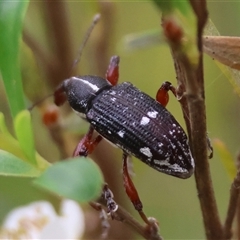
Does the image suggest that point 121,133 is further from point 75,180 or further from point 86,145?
point 75,180

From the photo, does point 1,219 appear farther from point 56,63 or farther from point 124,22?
point 124,22

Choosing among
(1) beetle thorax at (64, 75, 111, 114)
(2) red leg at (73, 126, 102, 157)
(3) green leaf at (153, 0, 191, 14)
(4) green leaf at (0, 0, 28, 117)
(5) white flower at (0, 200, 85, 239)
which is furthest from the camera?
(1) beetle thorax at (64, 75, 111, 114)

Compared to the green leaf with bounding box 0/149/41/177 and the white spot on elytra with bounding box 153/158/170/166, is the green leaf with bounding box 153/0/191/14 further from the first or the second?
the white spot on elytra with bounding box 153/158/170/166

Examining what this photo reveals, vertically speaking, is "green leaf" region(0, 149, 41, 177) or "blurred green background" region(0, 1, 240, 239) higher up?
"green leaf" region(0, 149, 41, 177)

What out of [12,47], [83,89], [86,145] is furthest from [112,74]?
[12,47]

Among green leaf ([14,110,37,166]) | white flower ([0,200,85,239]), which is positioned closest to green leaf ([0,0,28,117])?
green leaf ([14,110,37,166])

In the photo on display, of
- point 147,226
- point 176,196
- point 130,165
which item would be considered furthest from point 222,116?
point 147,226

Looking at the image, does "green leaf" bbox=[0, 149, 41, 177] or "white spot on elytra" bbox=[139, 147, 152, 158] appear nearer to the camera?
"green leaf" bbox=[0, 149, 41, 177]
